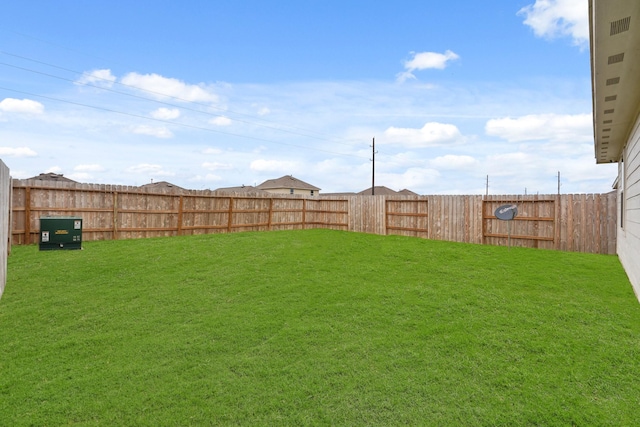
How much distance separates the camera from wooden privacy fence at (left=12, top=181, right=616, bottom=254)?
36.1 ft

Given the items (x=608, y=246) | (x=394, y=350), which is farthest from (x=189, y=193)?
(x=608, y=246)

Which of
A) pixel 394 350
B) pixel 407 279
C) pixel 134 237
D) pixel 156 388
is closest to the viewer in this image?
pixel 156 388

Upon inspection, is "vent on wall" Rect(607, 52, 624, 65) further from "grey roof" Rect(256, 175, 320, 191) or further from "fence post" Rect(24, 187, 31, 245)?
"grey roof" Rect(256, 175, 320, 191)

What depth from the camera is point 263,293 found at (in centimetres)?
608

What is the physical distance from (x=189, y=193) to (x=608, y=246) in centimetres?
1458

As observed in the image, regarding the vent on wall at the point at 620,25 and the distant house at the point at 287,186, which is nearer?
the vent on wall at the point at 620,25

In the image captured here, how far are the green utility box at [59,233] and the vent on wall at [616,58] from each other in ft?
39.1

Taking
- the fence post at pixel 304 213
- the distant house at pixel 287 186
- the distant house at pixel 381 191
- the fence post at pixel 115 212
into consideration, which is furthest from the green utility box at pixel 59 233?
the distant house at pixel 381 191

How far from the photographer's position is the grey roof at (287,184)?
155 feet

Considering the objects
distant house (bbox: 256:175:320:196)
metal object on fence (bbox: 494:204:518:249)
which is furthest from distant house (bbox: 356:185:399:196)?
metal object on fence (bbox: 494:204:518:249)

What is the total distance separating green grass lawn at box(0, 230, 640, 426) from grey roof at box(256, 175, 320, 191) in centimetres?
3970

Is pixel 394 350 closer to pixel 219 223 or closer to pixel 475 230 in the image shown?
pixel 475 230

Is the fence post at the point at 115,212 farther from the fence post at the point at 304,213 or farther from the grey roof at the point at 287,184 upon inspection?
the grey roof at the point at 287,184

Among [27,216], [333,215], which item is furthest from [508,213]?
[27,216]
